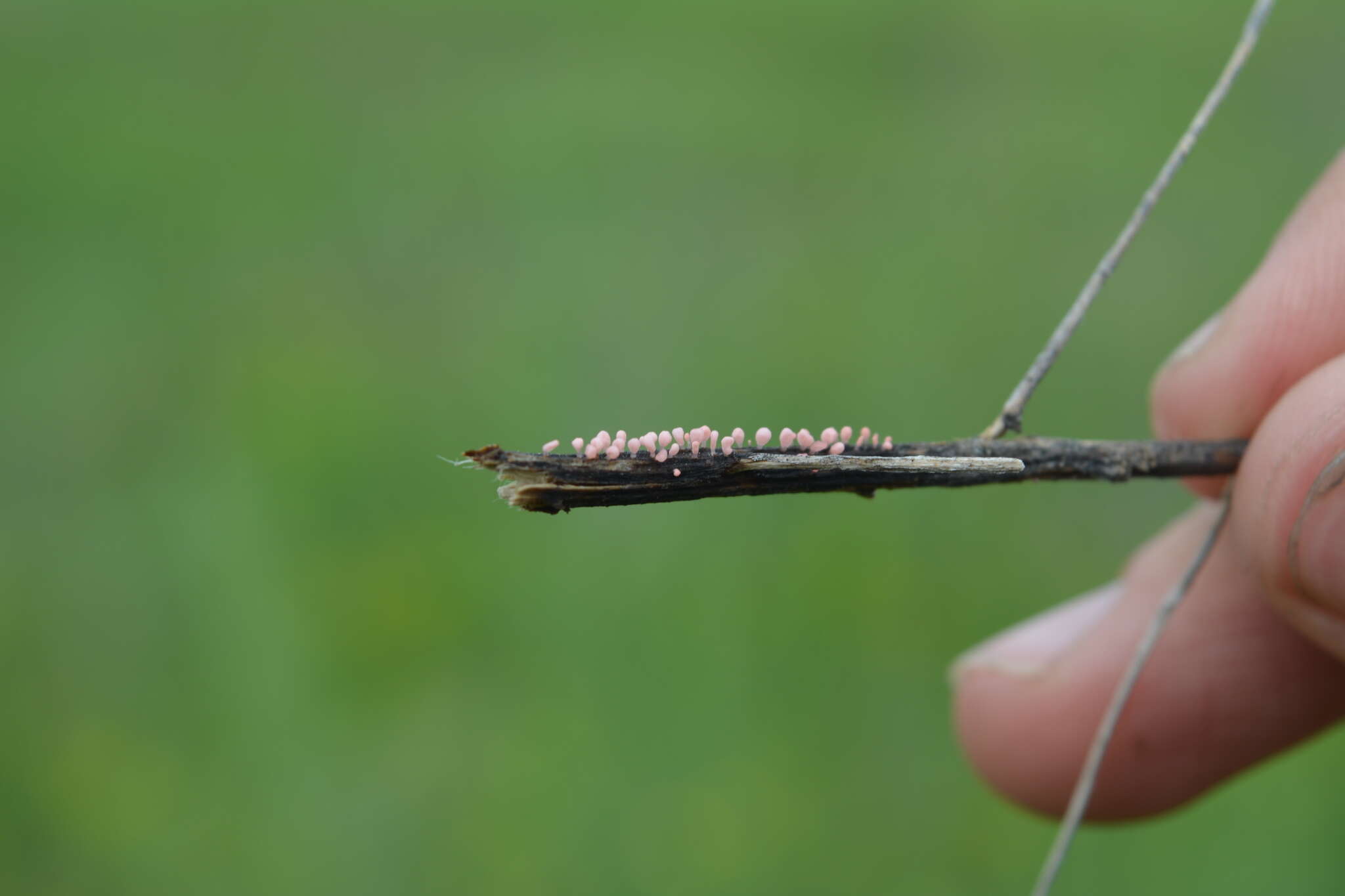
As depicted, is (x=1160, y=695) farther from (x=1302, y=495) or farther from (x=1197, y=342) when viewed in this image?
(x=1302, y=495)

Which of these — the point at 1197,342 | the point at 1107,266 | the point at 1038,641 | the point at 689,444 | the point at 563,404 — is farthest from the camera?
the point at 563,404

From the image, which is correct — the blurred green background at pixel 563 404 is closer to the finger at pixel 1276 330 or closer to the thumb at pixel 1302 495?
the finger at pixel 1276 330

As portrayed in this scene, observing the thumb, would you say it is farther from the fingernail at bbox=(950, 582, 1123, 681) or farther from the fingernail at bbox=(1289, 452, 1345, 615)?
the fingernail at bbox=(950, 582, 1123, 681)

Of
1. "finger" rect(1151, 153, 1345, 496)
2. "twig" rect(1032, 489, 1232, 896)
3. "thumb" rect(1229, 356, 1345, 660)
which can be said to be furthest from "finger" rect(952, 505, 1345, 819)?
"twig" rect(1032, 489, 1232, 896)

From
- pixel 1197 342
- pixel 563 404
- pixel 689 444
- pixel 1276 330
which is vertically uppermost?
pixel 563 404

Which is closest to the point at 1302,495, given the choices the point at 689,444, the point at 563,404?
the point at 689,444

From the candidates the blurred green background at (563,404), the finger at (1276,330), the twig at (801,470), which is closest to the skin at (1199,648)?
the finger at (1276,330)

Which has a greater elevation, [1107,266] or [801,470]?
[1107,266]

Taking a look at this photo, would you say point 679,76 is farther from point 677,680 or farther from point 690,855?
point 690,855
